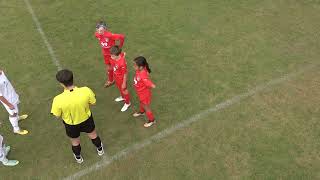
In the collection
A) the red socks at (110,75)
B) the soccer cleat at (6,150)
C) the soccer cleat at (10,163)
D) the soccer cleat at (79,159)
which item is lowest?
the soccer cleat at (79,159)

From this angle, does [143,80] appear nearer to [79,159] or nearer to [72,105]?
[72,105]

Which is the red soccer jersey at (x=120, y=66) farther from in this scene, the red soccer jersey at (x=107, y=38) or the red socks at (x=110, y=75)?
the red socks at (x=110, y=75)

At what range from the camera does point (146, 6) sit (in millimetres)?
12672

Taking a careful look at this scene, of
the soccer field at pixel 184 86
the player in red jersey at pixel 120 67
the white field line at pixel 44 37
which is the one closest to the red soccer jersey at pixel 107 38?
the player in red jersey at pixel 120 67

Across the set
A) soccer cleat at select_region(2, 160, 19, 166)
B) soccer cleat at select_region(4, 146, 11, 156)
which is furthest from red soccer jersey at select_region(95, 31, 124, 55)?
soccer cleat at select_region(2, 160, 19, 166)

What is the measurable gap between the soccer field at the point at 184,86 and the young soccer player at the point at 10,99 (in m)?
0.33

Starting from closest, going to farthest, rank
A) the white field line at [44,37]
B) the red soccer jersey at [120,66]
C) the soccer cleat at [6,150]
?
the soccer cleat at [6,150], the red soccer jersey at [120,66], the white field line at [44,37]

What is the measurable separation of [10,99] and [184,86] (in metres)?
3.99

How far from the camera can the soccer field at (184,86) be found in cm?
791

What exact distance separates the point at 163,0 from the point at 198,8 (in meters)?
1.24

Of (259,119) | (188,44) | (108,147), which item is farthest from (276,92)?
(108,147)

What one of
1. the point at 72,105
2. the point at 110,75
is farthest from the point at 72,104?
the point at 110,75

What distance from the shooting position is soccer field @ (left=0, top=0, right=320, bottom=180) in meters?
7.91

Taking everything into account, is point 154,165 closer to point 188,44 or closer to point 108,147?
point 108,147
